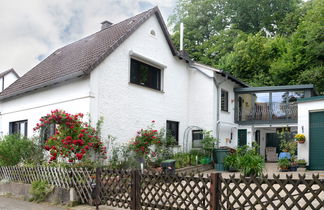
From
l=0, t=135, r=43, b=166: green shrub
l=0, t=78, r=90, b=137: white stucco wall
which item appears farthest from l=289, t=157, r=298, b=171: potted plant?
l=0, t=135, r=43, b=166: green shrub

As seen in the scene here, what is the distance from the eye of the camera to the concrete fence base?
302 inches

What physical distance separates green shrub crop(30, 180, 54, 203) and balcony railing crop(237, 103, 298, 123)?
14495 millimetres

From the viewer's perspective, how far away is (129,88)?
13.0 metres

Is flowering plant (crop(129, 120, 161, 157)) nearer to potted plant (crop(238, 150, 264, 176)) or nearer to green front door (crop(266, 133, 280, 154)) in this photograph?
potted plant (crop(238, 150, 264, 176))

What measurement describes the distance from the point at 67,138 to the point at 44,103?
4330 mm

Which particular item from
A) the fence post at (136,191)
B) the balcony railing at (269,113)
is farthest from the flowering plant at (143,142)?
the balcony railing at (269,113)

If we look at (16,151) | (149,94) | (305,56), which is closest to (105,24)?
(149,94)

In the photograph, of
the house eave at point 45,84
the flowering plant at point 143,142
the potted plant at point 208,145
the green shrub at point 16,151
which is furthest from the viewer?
the potted plant at point 208,145

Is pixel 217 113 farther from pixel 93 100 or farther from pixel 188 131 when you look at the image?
pixel 93 100

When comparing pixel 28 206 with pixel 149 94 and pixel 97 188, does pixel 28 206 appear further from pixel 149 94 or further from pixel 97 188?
pixel 149 94

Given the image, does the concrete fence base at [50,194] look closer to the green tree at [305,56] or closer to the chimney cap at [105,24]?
the chimney cap at [105,24]

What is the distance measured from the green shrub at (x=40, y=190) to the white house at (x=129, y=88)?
10.8 ft

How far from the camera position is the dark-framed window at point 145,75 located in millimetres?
13672

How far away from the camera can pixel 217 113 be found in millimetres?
17156
